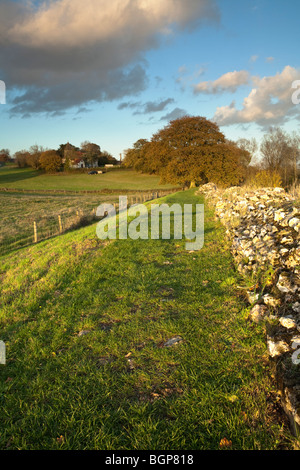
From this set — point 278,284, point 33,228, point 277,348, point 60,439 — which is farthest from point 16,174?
point 277,348

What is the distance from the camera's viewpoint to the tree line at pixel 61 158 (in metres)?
93.0

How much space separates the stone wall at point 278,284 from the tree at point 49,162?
95.0m

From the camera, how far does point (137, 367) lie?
143 inches

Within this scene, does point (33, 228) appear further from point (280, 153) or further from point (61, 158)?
point (61, 158)

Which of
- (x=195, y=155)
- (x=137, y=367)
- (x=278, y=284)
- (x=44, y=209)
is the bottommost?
(x=137, y=367)

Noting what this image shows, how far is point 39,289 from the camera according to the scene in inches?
269

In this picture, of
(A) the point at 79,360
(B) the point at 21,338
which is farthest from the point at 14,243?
(A) the point at 79,360

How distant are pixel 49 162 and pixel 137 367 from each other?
327ft

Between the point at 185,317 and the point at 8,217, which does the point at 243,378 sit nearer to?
the point at 185,317

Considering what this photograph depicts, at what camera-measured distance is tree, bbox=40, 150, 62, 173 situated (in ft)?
302

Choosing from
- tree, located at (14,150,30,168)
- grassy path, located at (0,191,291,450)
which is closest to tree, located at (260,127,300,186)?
grassy path, located at (0,191,291,450)

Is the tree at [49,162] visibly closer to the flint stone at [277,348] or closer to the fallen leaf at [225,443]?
the flint stone at [277,348]
